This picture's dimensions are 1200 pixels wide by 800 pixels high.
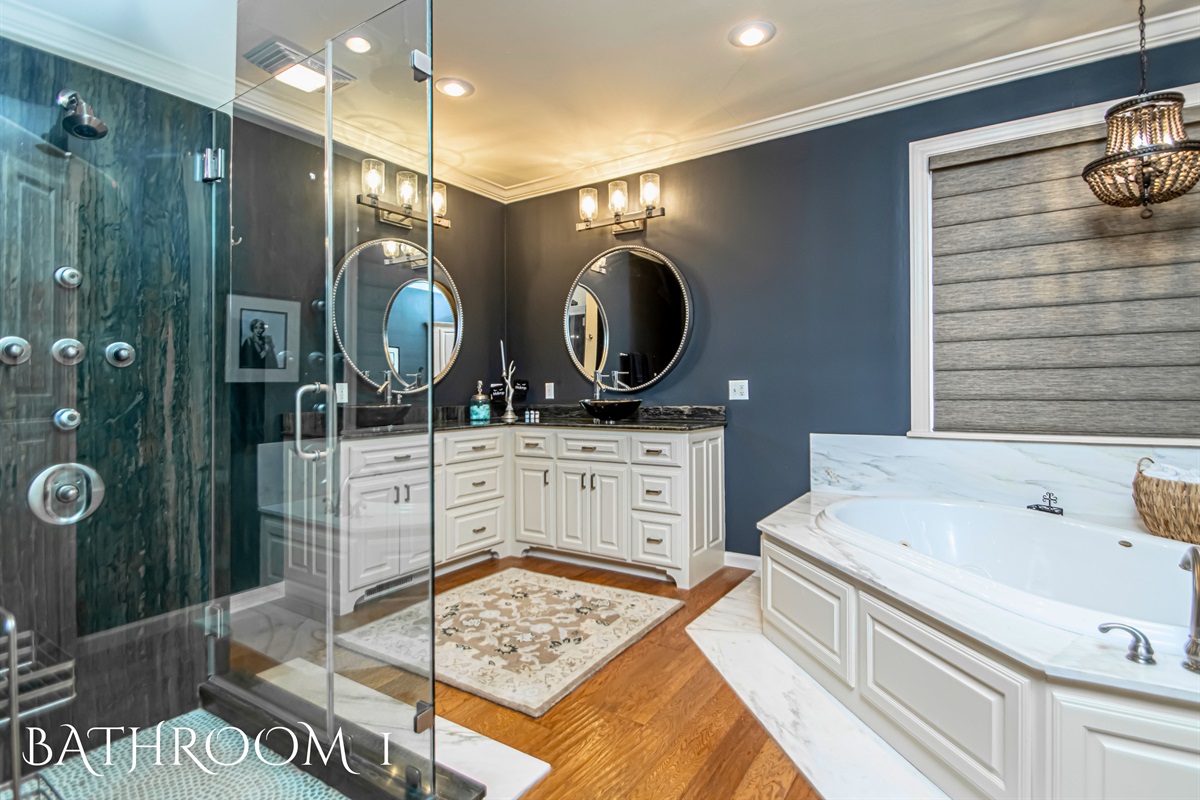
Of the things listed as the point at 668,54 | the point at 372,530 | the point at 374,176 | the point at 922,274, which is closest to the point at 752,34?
the point at 668,54

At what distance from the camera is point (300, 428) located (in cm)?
179

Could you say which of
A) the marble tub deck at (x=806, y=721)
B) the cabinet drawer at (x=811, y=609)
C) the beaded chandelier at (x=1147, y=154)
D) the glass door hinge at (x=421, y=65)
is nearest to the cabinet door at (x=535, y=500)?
the marble tub deck at (x=806, y=721)

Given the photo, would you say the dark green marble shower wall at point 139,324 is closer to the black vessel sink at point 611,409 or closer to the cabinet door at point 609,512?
the cabinet door at point 609,512

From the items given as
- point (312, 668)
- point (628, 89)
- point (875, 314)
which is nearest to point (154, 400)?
point (312, 668)

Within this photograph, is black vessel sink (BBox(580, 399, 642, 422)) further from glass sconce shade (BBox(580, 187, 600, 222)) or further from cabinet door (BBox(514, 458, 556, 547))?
glass sconce shade (BBox(580, 187, 600, 222))

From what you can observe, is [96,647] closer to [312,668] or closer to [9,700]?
[9,700]

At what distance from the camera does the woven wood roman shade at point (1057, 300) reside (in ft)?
7.88

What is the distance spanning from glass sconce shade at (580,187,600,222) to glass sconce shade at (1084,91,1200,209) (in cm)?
261

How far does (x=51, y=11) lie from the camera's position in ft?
5.24

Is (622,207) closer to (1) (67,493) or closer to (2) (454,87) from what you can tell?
(2) (454,87)

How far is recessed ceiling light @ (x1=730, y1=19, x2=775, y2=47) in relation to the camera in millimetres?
2418

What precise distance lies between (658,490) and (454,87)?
2.36m

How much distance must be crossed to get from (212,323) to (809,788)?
2.34 meters

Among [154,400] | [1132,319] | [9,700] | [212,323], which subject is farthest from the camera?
[1132,319]
